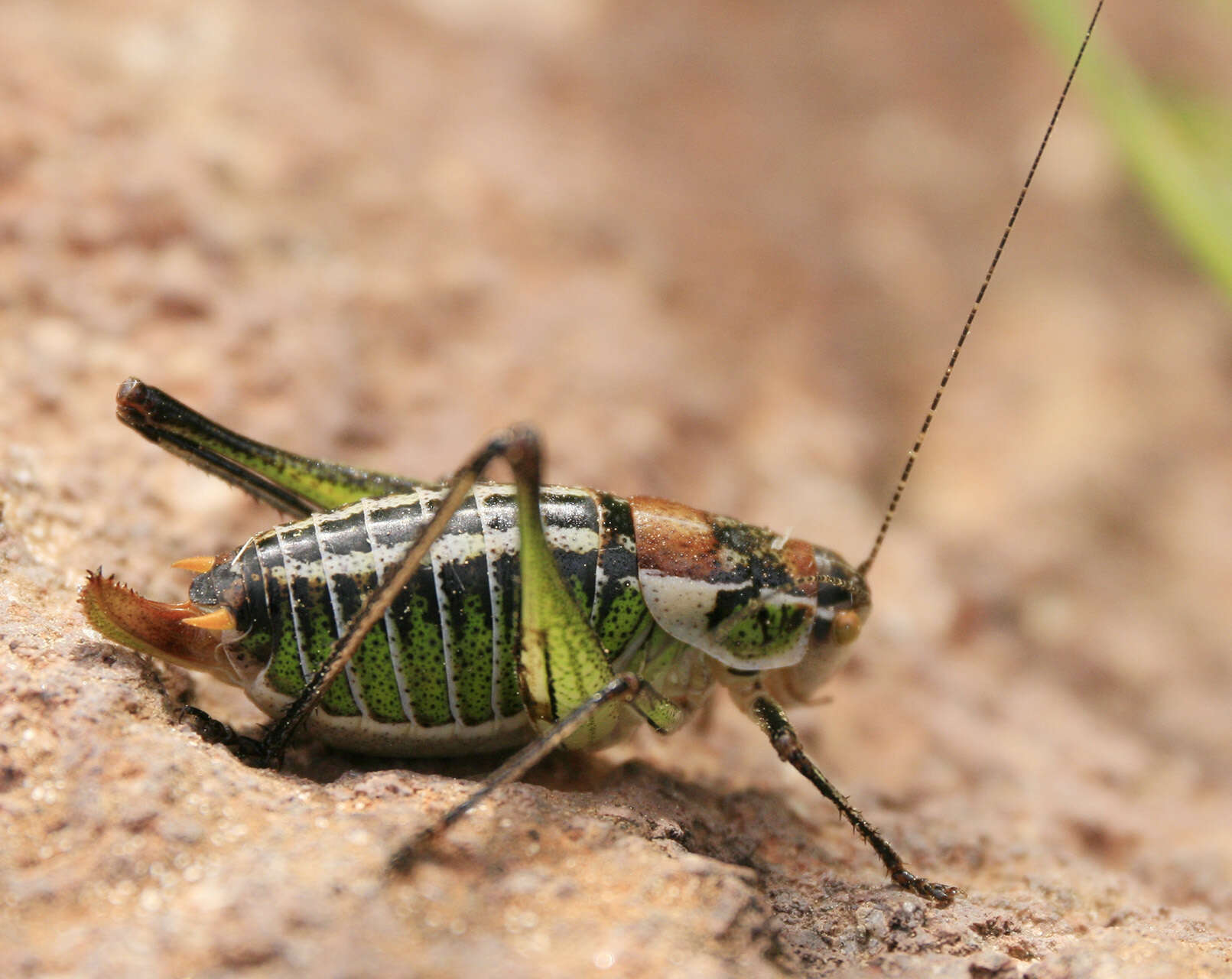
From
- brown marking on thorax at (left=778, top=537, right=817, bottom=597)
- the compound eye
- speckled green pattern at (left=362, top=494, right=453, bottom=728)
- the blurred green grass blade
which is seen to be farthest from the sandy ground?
the blurred green grass blade

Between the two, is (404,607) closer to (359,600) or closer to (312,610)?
(359,600)

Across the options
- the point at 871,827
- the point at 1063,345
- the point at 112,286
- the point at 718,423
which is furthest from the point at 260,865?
the point at 1063,345

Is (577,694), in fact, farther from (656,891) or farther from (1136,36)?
(1136,36)

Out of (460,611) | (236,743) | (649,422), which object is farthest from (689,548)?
(649,422)

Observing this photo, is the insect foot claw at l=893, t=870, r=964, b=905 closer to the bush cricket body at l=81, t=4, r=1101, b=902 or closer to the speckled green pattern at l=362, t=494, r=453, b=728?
the bush cricket body at l=81, t=4, r=1101, b=902

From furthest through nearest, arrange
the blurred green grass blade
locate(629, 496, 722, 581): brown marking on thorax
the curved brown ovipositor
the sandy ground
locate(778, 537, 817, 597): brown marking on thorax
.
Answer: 1. the blurred green grass blade
2. locate(778, 537, 817, 597): brown marking on thorax
3. locate(629, 496, 722, 581): brown marking on thorax
4. the curved brown ovipositor
5. the sandy ground

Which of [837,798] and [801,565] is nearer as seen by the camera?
[837,798]
